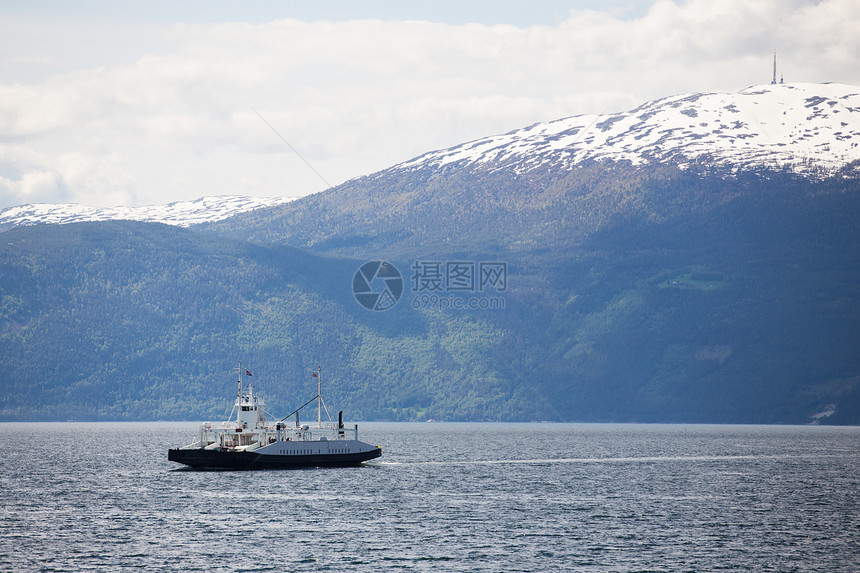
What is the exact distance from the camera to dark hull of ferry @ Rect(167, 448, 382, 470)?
134 meters

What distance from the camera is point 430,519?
9356 cm

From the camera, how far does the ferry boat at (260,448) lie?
135 m

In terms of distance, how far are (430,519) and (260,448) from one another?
4881 cm

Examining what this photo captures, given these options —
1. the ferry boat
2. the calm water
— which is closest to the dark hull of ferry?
the ferry boat

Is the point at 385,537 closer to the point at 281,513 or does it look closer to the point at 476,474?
the point at 281,513

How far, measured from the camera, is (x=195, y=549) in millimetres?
77125

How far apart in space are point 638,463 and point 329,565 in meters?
102

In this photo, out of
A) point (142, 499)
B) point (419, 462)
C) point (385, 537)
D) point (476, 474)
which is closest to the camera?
point (385, 537)

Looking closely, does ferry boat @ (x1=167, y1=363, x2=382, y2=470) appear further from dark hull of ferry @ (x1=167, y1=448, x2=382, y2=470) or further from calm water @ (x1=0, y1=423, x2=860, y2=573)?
calm water @ (x1=0, y1=423, x2=860, y2=573)

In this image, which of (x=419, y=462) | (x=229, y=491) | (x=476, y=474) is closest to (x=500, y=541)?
(x=229, y=491)

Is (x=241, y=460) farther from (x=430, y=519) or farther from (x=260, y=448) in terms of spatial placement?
(x=430, y=519)

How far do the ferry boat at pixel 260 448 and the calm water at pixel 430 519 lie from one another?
2.18 metres

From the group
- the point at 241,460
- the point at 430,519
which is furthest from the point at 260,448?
the point at 430,519

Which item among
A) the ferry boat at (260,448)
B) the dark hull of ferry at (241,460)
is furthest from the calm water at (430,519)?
the ferry boat at (260,448)
